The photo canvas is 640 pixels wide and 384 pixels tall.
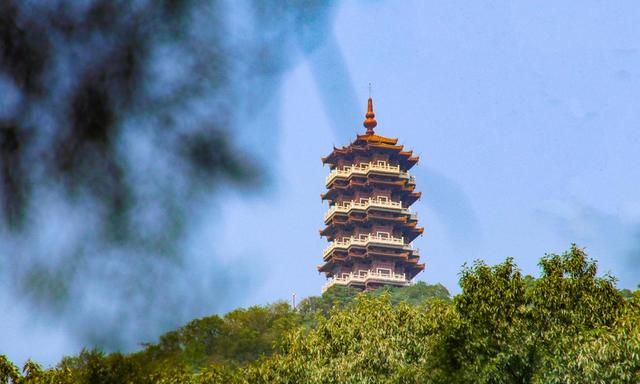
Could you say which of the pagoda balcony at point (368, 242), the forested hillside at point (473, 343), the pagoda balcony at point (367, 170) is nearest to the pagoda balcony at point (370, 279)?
the pagoda balcony at point (368, 242)

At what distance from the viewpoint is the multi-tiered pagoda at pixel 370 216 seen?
15138 centimetres

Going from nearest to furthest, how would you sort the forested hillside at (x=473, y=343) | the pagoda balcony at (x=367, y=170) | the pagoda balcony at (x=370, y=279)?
the forested hillside at (x=473, y=343), the pagoda balcony at (x=370, y=279), the pagoda balcony at (x=367, y=170)

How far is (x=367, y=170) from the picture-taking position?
6147 inches

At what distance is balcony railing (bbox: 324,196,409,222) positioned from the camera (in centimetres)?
15375

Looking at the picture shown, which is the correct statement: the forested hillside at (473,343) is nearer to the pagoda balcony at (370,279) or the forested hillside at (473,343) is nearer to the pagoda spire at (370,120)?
the pagoda balcony at (370,279)

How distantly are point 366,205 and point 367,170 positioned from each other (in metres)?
5.02

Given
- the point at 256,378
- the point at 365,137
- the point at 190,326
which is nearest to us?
the point at 256,378

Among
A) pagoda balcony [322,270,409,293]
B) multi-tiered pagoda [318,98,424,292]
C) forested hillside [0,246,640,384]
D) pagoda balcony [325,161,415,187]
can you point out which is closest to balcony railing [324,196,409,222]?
multi-tiered pagoda [318,98,424,292]

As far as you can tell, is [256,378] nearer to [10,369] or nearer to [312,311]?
[10,369]

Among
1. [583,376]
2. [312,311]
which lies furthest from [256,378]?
[312,311]

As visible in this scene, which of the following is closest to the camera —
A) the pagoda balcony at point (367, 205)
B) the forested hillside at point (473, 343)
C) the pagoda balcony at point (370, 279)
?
the forested hillside at point (473, 343)

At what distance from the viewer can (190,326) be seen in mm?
86688

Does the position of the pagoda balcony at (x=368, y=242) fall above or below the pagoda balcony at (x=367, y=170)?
below

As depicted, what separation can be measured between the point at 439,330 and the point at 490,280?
2461 millimetres
